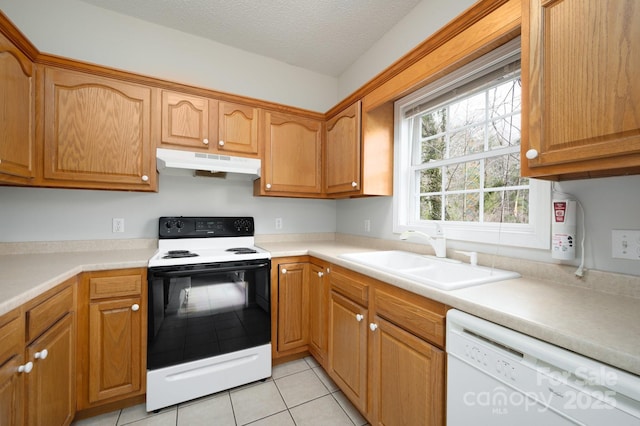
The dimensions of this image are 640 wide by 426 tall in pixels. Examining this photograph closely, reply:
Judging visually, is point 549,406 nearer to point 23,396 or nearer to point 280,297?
point 280,297

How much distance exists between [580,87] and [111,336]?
97.9 inches

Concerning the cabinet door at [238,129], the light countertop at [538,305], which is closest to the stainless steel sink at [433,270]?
the light countertop at [538,305]

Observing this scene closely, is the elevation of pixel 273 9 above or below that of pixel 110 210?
above

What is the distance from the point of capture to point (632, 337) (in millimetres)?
666

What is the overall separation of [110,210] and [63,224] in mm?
294

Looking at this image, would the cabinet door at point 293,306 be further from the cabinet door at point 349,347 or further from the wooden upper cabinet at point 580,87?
the wooden upper cabinet at point 580,87

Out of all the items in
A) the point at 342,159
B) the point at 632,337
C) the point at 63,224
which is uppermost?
the point at 342,159

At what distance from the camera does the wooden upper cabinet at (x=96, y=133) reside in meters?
1.67

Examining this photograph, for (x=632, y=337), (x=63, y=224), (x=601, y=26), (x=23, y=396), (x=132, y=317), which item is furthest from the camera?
(x=63, y=224)

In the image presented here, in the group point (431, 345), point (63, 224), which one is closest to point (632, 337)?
point (431, 345)

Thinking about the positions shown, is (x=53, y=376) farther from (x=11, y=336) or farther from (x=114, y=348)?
(x=11, y=336)

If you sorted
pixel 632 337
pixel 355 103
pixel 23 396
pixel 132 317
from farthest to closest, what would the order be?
pixel 355 103 < pixel 132 317 < pixel 23 396 < pixel 632 337

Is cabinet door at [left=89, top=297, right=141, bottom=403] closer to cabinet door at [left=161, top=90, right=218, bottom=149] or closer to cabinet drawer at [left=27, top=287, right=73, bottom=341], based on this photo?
cabinet drawer at [left=27, top=287, right=73, bottom=341]

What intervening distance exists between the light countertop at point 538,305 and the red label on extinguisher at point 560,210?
283 mm
